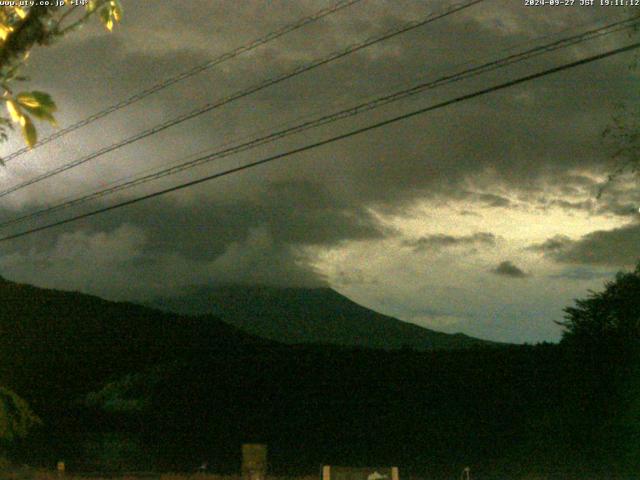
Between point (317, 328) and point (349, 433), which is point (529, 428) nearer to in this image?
point (349, 433)

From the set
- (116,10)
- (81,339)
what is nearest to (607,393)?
(116,10)

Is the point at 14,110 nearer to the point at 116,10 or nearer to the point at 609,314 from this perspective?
the point at 116,10

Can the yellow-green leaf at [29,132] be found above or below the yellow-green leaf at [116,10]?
below

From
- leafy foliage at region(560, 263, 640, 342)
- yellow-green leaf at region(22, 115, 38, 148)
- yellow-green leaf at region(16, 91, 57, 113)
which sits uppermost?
leafy foliage at region(560, 263, 640, 342)

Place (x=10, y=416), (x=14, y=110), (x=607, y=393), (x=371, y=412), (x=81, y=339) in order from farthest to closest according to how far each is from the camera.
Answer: (x=81, y=339) → (x=371, y=412) → (x=607, y=393) → (x=10, y=416) → (x=14, y=110)

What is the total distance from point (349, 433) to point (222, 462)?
492 cm

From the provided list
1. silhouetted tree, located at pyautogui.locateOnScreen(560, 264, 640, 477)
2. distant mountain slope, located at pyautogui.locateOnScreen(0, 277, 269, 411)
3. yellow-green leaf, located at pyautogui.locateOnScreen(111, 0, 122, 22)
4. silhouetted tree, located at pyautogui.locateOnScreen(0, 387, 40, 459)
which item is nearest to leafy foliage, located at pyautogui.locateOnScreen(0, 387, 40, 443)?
silhouetted tree, located at pyautogui.locateOnScreen(0, 387, 40, 459)

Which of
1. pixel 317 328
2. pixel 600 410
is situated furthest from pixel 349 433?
pixel 317 328

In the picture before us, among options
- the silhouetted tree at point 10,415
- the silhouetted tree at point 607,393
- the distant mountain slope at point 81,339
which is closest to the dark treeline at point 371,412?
the silhouetted tree at point 607,393

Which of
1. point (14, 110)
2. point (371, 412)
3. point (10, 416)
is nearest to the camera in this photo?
point (14, 110)

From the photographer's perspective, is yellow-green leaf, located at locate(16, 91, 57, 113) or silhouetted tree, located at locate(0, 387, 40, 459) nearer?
yellow-green leaf, located at locate(16, 91, 57, 113)

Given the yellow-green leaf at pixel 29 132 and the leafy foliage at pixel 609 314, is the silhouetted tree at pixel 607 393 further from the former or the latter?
the yellow-green leaf at pixel 29 132

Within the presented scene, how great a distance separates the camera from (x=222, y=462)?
3119 cm

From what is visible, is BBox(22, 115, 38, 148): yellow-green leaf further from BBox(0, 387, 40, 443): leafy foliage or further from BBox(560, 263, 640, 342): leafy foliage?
BBox(560, 263, 640, 342): leafy foliage
